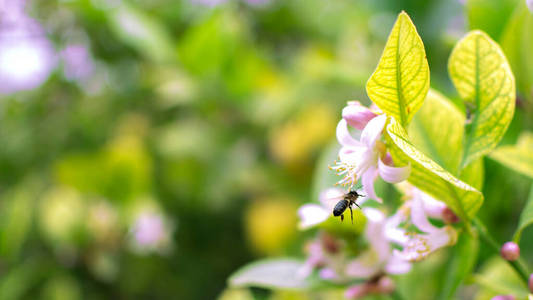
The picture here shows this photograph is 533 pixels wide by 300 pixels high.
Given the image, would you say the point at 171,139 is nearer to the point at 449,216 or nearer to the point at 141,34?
the point at 141,34

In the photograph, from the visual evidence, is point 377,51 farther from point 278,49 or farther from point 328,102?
point 278,49

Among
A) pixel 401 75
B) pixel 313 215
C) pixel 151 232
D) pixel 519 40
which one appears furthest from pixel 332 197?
pixel 151 232

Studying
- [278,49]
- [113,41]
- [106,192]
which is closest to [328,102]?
[278,49]

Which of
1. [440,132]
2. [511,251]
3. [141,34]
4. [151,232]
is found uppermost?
[141,34]

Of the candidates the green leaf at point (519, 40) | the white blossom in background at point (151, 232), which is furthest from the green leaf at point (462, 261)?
the white blossom in background at point (151, 232)

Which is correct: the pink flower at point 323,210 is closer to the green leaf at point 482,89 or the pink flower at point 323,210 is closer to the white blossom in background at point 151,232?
the green leaf at point 482,89
